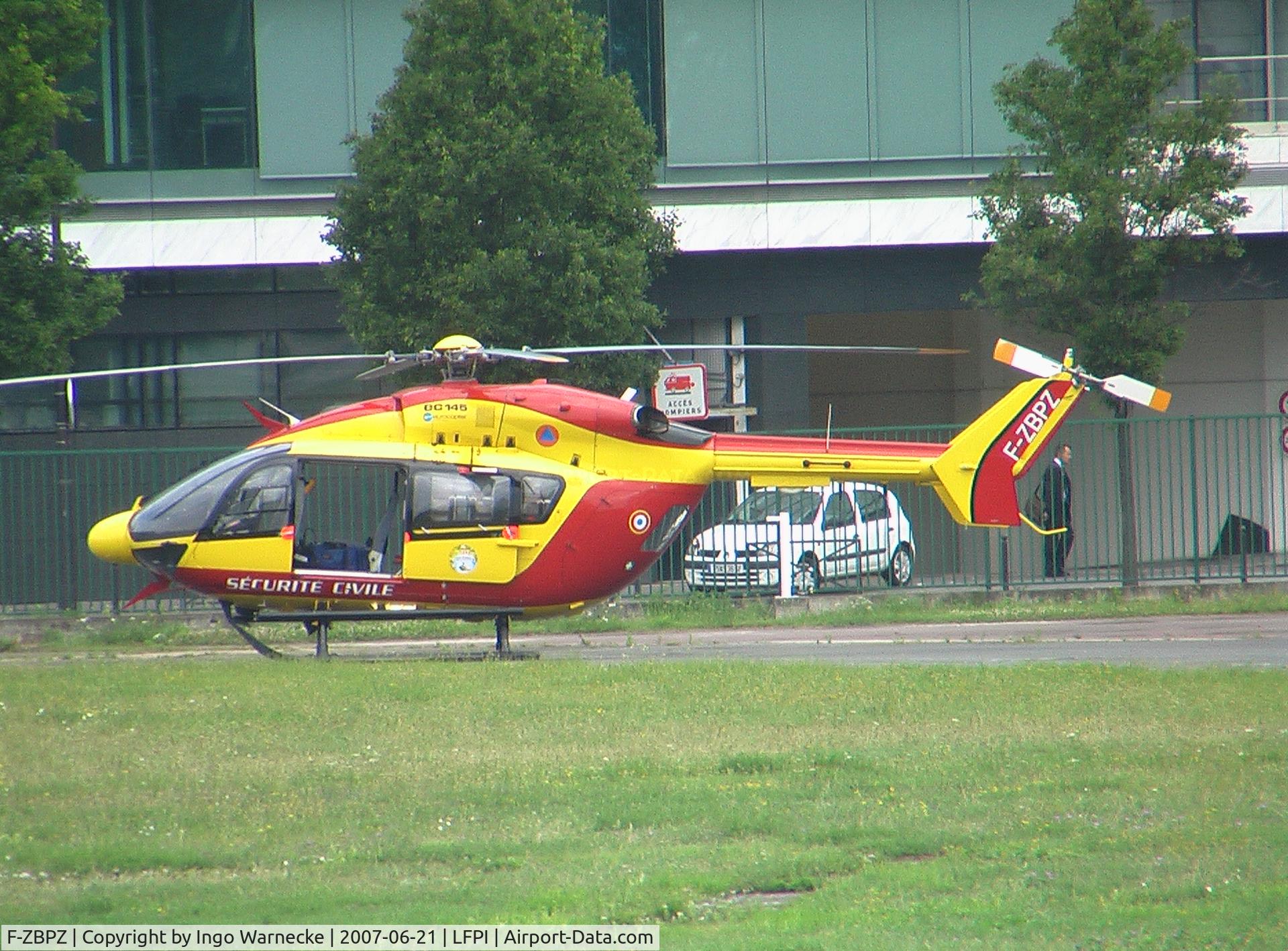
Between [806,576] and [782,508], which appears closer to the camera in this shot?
[806,576]

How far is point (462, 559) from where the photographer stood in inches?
549

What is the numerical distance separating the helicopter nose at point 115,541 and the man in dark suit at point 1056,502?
40.6 ft

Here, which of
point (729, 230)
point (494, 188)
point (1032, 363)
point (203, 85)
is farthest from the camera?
point (203, 85)

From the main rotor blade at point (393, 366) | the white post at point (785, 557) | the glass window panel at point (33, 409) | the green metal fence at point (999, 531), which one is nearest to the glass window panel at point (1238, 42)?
the green metal fence at point (999, 531)

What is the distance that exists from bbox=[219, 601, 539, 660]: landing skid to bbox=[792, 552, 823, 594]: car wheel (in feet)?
19.3

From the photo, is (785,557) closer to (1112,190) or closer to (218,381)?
(1112,190)

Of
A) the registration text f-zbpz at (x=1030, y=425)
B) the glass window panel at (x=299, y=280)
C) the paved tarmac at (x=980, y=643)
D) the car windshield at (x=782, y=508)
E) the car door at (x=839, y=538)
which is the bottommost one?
the paved tarmac at (x=980, y=643)

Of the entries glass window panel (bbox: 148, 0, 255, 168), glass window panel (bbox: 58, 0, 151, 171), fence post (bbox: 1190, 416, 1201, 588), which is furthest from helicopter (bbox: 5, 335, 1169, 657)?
glass window panel (bbox: 58, 0, 151, 171)

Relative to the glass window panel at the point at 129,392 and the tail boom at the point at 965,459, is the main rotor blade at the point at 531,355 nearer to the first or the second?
the tail boom at the point at 965,459

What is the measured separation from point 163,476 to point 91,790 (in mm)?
11987

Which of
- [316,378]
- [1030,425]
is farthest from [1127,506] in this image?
[316,378]

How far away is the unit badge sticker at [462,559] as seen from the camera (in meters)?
13.9

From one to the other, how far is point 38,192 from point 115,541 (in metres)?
7.34

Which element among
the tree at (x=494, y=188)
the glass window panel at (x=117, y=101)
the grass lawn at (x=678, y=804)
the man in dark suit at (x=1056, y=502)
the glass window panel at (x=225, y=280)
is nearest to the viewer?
the grass lawn at (x=678, y=804)
